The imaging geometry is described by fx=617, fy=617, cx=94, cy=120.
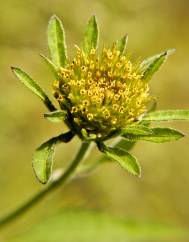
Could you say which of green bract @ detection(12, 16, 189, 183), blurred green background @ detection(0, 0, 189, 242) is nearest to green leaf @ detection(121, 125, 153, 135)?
green bract @ detection(12, 16, 189, 183)

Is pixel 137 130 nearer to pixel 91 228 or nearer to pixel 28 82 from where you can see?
pixel 28 82

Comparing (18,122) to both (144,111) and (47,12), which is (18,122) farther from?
(144,111)

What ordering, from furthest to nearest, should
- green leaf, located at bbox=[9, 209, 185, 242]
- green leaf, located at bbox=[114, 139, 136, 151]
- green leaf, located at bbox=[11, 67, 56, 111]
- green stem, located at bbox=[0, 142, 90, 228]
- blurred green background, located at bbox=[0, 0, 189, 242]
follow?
1. blurred green background, located at bbox=[0, 0, 189, 242]
2. green leaf, located at bbox=[9, 209, 185, 242]
3. green leaf, located at bbox=[114, 139, 136, 151]
4. green stem, located at bbox=[0, 142, 90, 228]
5. green leaf, located at bbox=[11, 67, 56, 111]

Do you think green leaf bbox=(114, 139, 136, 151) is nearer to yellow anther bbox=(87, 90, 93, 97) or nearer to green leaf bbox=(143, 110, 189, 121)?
green leaf bbox=(143, 110, 189, 121)

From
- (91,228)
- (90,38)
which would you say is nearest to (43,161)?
(90,38)

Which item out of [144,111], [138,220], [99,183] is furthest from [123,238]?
[144,111]

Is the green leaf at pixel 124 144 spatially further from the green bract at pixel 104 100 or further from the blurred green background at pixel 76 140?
the blurred green background at pixel 76 140

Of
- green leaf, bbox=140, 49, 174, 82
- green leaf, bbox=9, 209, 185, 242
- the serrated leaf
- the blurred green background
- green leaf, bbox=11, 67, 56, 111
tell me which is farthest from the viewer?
the blurred green background
